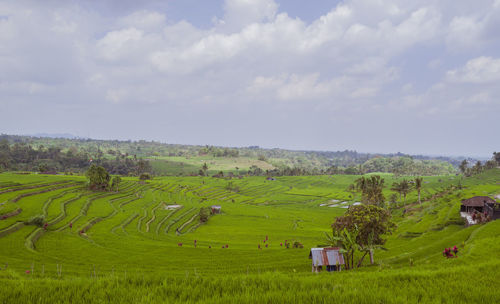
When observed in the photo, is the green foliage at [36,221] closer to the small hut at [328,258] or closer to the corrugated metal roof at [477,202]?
the small hut at [328,258]

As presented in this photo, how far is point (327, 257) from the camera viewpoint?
33906mm

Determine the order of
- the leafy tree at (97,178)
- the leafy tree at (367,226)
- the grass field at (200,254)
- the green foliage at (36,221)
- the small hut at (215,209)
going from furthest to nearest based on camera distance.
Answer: the leafy tree at (97,178) < the small hut at (215,209) < the green foliage at (36,221) < the leafy tree at (367,226) < the grass field at (200,254)

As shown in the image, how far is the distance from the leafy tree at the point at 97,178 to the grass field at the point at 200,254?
3866 mm

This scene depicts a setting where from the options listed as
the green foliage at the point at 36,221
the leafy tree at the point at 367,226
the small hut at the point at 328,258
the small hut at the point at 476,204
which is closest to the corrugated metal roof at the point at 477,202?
the small hut at the point at 476,204

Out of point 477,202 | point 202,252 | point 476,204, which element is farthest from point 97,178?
point 477,202

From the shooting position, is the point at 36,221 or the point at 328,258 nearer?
the point at 328,258

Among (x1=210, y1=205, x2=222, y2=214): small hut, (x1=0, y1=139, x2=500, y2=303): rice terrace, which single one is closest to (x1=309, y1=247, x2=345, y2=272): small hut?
(x1=0, y1=139, x2=500, y2=303): rice terrace

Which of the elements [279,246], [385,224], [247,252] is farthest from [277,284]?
[279,246]

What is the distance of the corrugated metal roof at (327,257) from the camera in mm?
33469

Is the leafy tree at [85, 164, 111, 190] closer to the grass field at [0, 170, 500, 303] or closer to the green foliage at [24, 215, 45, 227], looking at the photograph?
the grass field at [0, 170, 500, 303]

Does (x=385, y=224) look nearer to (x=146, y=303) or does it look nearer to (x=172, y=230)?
(x=146, y=303)

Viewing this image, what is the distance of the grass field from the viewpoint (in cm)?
676

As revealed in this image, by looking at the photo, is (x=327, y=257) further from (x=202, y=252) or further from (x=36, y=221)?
(x=36, y=221)

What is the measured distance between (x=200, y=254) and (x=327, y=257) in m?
24.6
